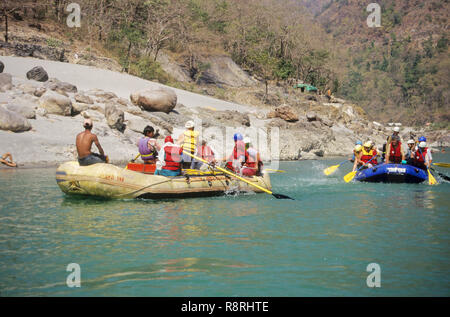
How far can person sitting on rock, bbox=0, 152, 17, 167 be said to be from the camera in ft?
56.2

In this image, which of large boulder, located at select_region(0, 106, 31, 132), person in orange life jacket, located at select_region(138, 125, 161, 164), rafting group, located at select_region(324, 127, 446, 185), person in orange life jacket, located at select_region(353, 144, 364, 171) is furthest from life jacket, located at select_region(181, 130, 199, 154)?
large boulder, located at select_region(0, 106, 31, 132)

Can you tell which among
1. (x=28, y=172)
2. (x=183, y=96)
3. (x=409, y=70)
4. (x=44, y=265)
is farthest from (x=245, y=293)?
(x=409, y=70)

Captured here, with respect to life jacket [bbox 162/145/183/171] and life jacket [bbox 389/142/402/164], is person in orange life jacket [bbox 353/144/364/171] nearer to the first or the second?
life jacket [bbox 389/142/402/164]

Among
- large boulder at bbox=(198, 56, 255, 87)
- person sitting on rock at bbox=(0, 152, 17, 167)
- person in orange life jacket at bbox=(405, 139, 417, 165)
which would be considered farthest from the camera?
large boulder at bbox=(198, 56, 255, 87)

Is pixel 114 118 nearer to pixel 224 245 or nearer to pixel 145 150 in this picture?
pixel 145 150

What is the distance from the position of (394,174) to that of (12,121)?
14.6 metres

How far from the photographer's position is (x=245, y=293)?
5.22m

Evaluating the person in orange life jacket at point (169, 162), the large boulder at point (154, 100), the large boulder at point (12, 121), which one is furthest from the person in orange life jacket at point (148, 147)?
the large boulder at point (154, 100)

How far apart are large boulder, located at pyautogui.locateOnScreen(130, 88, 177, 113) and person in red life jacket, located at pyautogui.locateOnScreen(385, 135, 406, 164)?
1409cm

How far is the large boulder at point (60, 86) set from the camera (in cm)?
2375

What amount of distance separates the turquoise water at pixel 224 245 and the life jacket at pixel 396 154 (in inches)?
121

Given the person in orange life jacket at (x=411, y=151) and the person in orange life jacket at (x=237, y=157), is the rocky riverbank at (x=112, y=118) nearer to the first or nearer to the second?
the person in orange life jacket at (x=237, y=157)
